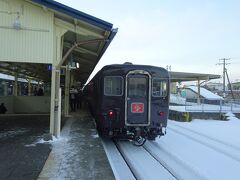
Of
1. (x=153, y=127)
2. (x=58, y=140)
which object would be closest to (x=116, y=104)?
(x=153, y=127)

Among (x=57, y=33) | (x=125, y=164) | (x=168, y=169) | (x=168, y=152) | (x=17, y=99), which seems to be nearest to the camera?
(x=168, y=169)

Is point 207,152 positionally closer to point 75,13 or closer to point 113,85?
point 113,85

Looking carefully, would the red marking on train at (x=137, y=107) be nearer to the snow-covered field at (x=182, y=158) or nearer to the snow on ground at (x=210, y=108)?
the snow-covered field at (x=182, y=158)

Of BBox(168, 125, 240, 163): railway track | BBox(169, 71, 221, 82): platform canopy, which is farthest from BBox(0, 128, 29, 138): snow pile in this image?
BBox(169, 71, 221, 82): platform canopy

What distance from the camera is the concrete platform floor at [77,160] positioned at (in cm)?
556

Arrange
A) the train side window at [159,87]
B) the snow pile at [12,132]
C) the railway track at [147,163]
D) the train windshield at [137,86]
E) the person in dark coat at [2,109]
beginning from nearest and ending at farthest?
1. the railway track at [147,163]
2. the train windshield at [137,86]
3. the train side window at [159,87]
4. the snow pile at [12,132]
5. the person in dark coat at [2,109]

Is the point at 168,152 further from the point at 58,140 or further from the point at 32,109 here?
the point at 32,109

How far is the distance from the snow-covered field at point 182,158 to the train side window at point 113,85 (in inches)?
68.5

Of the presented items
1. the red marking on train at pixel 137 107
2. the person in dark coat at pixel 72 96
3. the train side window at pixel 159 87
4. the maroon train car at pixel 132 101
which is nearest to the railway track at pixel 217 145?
the maroon train car at pixel 132 101

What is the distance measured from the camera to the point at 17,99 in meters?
18.3

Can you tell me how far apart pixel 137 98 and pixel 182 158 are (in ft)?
7.46

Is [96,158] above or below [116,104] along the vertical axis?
below

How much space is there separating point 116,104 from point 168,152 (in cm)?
208

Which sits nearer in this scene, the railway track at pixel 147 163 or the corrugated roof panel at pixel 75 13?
the railway track at pixel 147 163
